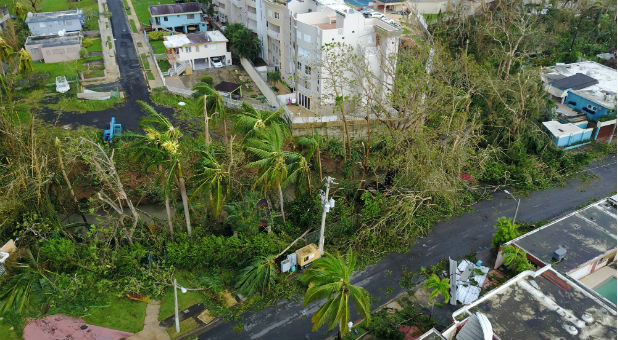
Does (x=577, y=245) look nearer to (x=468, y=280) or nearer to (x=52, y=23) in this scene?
(x=468, y=280)

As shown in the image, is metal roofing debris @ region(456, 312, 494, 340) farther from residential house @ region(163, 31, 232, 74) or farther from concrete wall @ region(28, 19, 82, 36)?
concrete wall @ region(28, 19, 82, 36)

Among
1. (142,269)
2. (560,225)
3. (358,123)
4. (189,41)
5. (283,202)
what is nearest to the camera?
(142,269)

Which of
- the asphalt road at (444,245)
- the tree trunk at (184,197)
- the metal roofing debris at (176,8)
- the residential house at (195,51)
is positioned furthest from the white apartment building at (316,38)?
the metal roofing debris at (176,8)

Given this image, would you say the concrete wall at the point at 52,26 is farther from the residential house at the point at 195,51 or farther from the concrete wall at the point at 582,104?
the concrete wall at the point at 582,104

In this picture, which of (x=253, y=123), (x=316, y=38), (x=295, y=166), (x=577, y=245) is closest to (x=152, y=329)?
(x=295, y=166)

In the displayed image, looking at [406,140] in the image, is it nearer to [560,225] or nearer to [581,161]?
[560,225]

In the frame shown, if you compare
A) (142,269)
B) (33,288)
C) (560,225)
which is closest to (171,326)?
(142,269)

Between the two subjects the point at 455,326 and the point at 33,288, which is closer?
the point at 455,326
